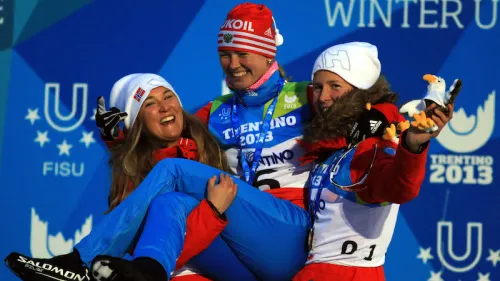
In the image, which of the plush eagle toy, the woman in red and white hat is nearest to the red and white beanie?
the woman in red and white hat

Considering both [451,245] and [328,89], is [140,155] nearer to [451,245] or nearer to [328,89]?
[328,89]

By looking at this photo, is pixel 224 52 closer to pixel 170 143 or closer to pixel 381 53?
pixel 170 143

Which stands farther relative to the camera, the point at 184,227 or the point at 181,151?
the point at 181,151

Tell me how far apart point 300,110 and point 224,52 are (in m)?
0.34

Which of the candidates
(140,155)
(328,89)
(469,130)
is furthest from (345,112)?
(469,130)

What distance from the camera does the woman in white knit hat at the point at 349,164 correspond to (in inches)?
131

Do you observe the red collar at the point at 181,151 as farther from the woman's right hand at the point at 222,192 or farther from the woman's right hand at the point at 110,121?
the woman's right hand at the point at 222,192

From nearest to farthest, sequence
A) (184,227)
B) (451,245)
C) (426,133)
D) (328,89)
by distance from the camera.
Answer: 1. (426,133)
2. (184,227)
3. (328,89)
4. (451,245)

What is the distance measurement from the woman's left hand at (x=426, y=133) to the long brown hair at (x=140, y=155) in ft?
3.22

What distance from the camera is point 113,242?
3.29 m

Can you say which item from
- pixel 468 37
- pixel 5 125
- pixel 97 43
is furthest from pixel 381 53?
pixel 5 125

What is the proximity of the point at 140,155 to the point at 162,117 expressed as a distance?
150 millimetres

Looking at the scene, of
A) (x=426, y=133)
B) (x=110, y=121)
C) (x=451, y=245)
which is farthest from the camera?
(x=451, y=245)

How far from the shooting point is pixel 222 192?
11.1 feet
